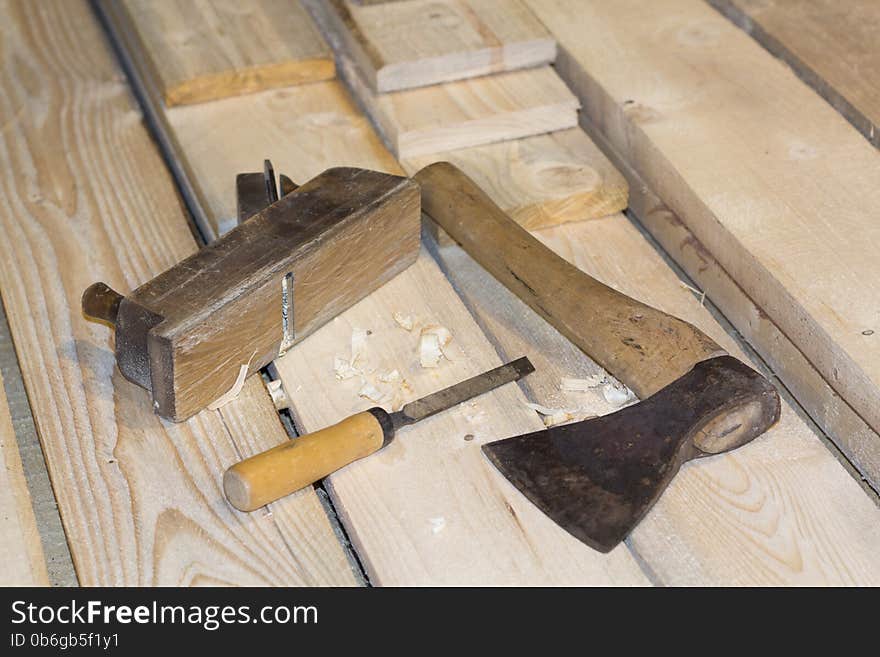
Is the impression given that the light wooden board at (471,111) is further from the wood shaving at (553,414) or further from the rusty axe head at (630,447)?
the rusty axe head at (630,447)

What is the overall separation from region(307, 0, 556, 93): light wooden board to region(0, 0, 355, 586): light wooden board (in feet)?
1.55

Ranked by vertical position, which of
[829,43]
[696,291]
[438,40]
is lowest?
[696,291]

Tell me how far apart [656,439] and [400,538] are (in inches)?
14.3

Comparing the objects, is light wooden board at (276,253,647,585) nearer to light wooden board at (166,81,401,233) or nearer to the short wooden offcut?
the short wooden offcut

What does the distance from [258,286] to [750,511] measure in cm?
74

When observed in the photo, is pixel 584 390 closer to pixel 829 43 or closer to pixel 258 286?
pixel 258 286

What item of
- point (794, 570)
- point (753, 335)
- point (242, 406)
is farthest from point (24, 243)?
point (794, 570)

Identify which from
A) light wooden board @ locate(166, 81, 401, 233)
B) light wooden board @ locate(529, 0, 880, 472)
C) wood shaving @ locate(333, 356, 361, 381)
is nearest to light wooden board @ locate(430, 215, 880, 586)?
light wooden board @ locate(529, 0, 880, 472)

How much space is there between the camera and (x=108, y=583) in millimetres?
1507

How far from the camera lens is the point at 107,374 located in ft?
5.96

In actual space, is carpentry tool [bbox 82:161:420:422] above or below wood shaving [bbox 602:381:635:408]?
above

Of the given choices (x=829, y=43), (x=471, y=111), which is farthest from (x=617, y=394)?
(x=829, y=43)

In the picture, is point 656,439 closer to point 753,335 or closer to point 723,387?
point 723,387

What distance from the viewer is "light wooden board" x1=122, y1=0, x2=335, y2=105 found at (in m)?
2.40
